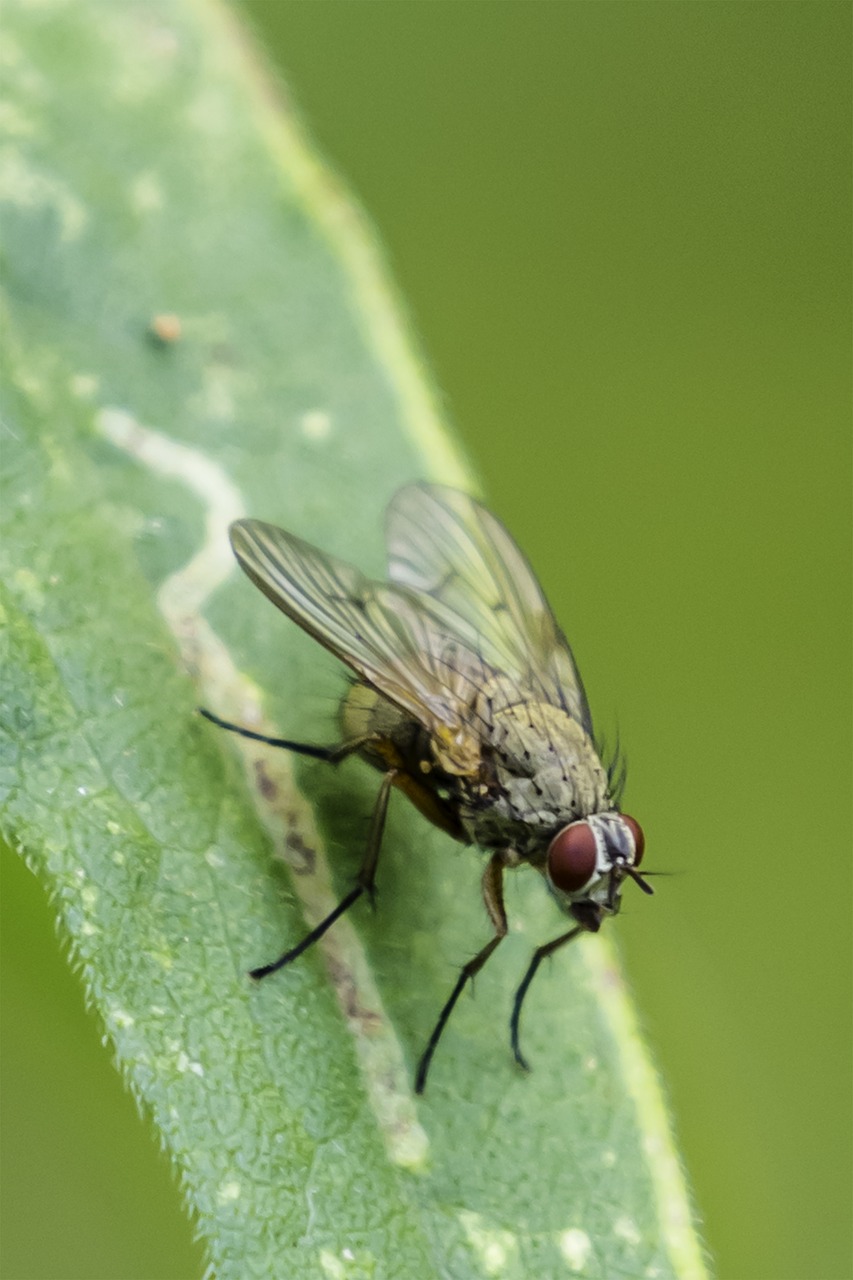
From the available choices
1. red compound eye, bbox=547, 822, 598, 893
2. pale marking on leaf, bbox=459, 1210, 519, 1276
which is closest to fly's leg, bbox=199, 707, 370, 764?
red compound eye, bbox=547, 822, 598, 893

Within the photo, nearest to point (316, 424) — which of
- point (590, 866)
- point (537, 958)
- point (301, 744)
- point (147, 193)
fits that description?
point (147, 193)

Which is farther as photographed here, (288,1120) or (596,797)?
(596,797)

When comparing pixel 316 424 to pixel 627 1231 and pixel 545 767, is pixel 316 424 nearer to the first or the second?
pixel 545 767

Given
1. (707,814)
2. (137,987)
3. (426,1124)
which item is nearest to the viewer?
(137,987)

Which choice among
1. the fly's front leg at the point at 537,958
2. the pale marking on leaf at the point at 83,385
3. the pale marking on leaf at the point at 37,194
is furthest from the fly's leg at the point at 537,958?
the pale marking on leaf at the point at 37,194

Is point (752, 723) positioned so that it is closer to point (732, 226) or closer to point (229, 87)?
point (732, 226)

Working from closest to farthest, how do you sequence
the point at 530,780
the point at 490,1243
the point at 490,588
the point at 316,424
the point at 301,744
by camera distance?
the point at 490,1243
the point at 301,744
the point at 530,780
the point at 316,424
the point at 490,588

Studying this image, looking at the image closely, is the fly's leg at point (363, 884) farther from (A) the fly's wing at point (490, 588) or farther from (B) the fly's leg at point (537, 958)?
(A) the fly's wing at point (490, 588)

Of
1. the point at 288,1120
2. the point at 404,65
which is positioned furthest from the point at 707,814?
the point at 404,65
